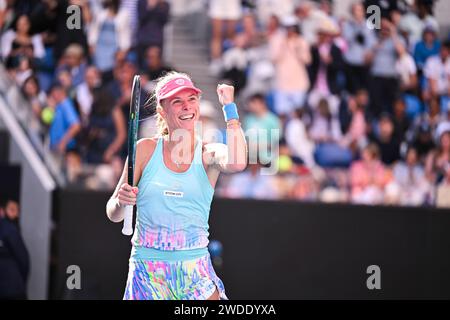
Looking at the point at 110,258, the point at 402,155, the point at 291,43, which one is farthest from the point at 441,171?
the point at 110,258

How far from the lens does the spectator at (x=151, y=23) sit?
10.2 metres

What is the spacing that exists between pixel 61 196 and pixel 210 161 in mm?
4281

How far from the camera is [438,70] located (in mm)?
11016

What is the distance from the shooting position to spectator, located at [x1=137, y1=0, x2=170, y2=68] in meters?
10.2

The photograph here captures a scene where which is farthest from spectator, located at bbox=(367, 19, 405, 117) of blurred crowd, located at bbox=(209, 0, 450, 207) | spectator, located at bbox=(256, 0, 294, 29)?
spectator, located at bbox=(256, 0, 294, 29)

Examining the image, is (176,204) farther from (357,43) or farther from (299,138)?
(357,43)

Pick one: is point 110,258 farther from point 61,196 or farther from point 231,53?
point 231,53

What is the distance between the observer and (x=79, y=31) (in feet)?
33.2

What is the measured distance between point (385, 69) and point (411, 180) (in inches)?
57.8

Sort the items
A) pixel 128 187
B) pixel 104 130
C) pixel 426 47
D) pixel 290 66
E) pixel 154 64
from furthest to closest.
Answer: pixel 426 47 → pixel 290 66 → pixel 154 64 → pixel 104 130 → pixel 128 187

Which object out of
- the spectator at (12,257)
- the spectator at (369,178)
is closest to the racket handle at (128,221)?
the spectator at (12,257)

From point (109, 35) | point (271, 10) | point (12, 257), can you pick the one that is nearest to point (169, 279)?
point (12, 257)

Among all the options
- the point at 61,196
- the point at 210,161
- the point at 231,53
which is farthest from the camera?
the point at 231,53

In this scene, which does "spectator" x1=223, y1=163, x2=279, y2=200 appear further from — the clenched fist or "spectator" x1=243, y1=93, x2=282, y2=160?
the clenched fist
